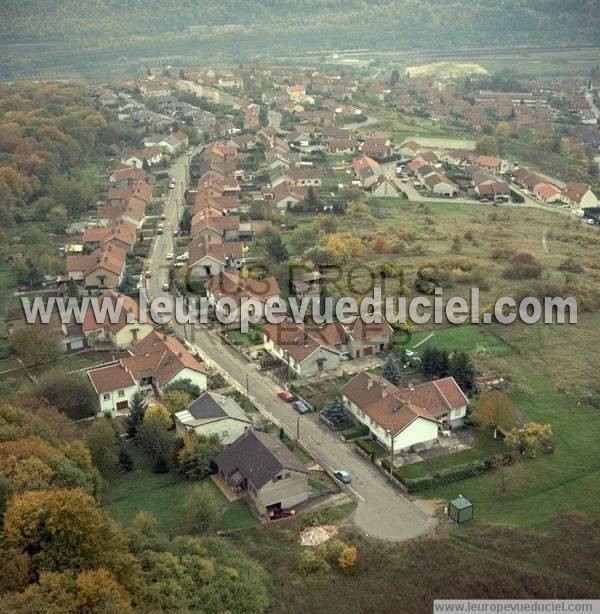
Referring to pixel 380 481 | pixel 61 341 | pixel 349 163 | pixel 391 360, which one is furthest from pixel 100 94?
pixel 380 481

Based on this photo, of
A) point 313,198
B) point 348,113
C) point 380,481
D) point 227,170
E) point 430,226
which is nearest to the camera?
point 380,481

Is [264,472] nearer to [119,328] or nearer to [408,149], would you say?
[119,328]

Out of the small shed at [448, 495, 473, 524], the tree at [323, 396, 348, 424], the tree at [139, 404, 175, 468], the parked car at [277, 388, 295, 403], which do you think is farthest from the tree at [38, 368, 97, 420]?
the small shed at [448, 495, 473, 524]

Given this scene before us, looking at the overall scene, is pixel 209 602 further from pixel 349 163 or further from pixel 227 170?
pixel 349 163

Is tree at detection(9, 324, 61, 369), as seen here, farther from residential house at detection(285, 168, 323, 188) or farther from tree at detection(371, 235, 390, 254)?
residential house at detection(285, 168, 323, 188)

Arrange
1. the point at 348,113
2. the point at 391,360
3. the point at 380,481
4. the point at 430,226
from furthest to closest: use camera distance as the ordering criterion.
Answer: the point at 348,113, the point at 430,226, the point at 391,360, the point at 380,481

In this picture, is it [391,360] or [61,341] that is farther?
[61,341]
